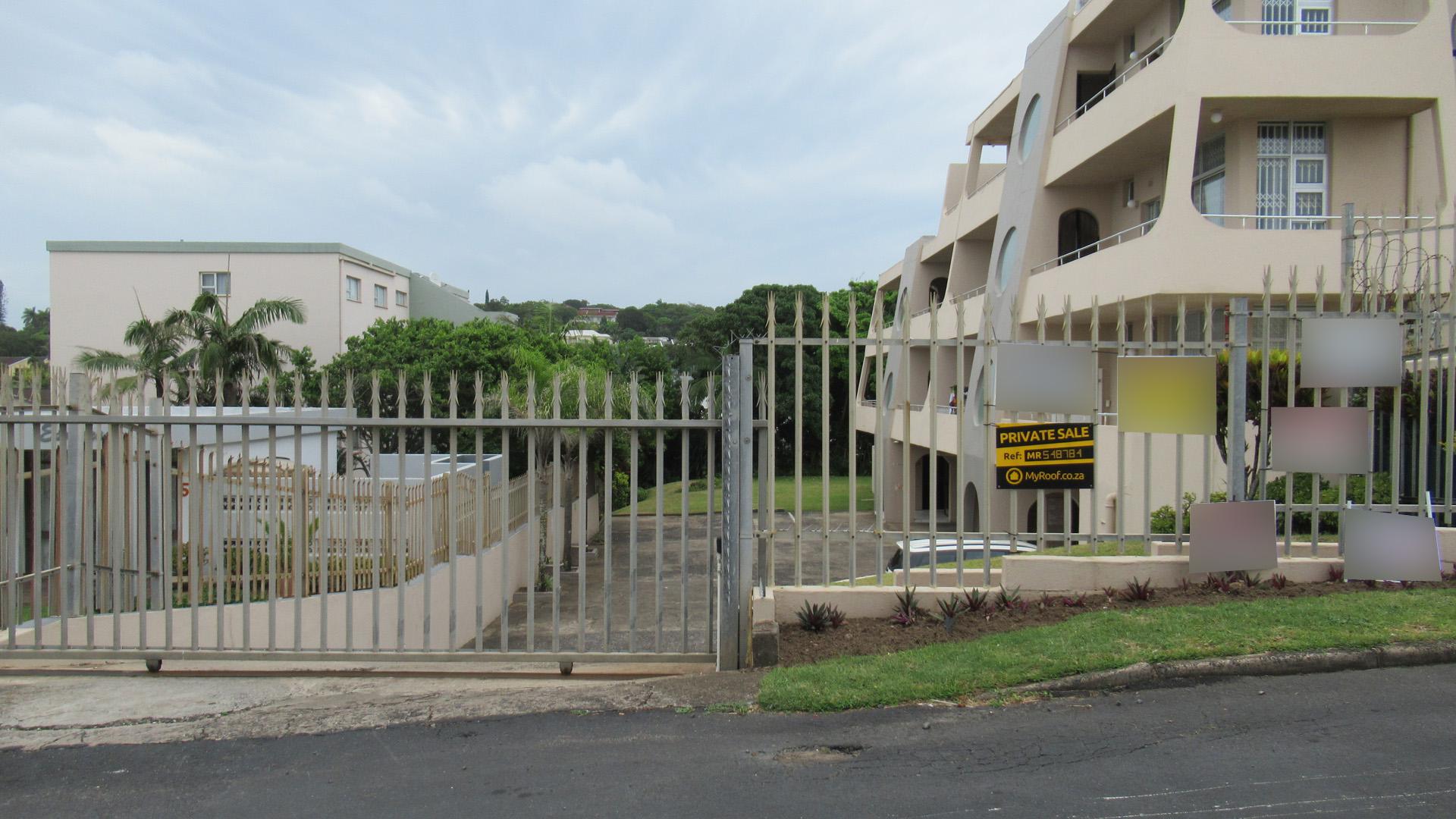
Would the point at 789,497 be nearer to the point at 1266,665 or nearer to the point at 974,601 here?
the point at 974,601

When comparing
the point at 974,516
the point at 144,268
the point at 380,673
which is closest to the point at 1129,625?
the point at 380,673

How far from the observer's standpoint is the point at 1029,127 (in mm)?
21156

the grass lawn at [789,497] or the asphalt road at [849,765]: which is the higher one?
the asphalt road at [849,765]

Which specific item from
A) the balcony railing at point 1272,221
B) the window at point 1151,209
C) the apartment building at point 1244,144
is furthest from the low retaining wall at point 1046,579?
the window at point 1151,209

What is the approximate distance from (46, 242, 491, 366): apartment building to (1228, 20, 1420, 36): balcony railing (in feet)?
104

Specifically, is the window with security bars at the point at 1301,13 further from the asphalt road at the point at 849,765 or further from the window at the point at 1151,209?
the asphalt road at the point at 849,765

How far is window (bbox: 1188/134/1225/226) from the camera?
1577 cm

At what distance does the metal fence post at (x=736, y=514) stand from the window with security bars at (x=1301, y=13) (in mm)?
14167

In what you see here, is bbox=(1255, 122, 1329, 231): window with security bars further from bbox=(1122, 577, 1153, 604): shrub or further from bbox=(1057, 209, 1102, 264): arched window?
bbox=(1122, 577, 1153, 604): shrub

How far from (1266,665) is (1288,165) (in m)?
12.7

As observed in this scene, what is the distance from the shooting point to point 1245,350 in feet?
21.1

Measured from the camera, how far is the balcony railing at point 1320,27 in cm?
1459

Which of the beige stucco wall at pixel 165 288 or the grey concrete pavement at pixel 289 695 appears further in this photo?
the beige stucco wall at pixel 165 288

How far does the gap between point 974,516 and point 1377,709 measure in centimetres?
1774
